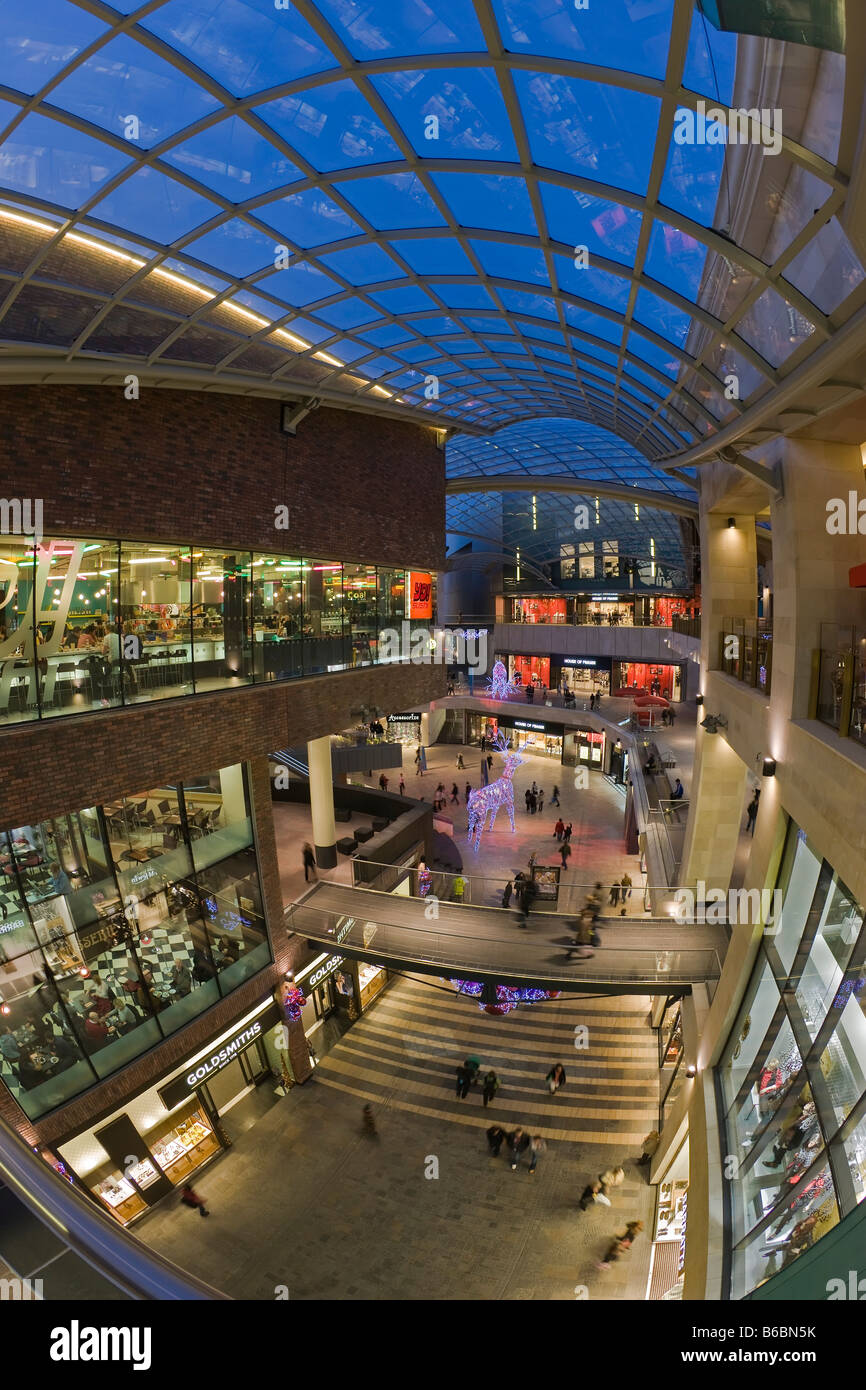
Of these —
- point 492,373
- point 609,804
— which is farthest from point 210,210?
point 609,804

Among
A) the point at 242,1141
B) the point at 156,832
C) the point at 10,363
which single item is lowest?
the point at 242,1141

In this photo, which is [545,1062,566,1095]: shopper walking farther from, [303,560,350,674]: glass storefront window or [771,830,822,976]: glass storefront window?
[303,560,350,674]: glass storefront window

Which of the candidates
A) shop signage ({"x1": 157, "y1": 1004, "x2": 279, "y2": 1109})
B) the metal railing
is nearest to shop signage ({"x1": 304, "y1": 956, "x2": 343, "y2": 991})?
shop signage ({"x1": 157, "y1": 1004, "x2": 279, "y2": 1109})

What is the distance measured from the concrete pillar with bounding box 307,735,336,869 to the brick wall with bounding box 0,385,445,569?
25.1 feet

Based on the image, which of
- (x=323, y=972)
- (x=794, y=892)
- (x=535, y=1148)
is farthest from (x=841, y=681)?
(x=323, y=972)

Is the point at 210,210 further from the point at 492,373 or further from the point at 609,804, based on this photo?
the point at 609,804

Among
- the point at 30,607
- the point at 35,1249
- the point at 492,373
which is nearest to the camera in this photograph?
the point at 35,1249

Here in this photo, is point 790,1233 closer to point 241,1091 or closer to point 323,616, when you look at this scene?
point 241,1091

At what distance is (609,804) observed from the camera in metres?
40.4

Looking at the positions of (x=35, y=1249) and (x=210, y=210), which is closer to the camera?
(x=35, y=1249)

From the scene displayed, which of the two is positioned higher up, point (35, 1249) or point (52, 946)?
point (35, 1249)

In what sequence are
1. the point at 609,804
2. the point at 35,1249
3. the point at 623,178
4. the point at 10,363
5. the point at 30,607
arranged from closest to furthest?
the point at 35,1249
the point at 623,178
the point at 10,363
the point at 30,607
the point at 609,804

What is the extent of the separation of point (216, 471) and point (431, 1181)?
19.4m
